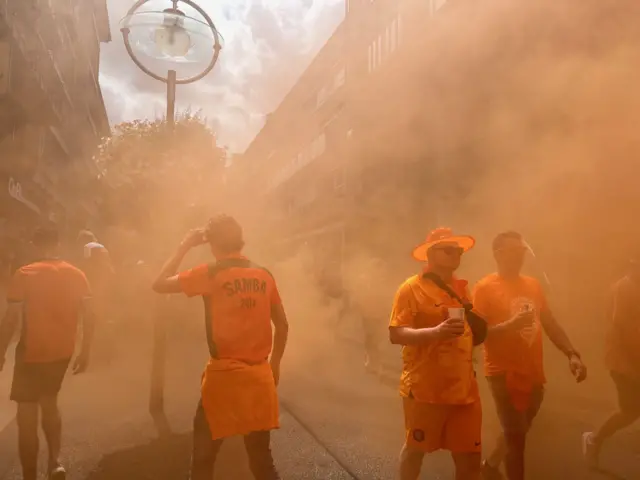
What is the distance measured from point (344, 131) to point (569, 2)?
6.92 meters

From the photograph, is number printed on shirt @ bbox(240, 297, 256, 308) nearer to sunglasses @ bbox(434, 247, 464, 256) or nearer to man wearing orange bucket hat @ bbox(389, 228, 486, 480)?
man wearing orange bucket hat @ bbox(389, 228, 486, 480)

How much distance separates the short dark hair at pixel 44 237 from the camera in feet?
8.59

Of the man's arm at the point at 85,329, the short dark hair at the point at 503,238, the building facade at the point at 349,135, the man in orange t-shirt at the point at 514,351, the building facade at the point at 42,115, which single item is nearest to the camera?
the man in orange t-shirt at the point at 514,351

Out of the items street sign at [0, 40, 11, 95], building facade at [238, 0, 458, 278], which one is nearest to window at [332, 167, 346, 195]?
building facade at [238, 0, 458, 278]

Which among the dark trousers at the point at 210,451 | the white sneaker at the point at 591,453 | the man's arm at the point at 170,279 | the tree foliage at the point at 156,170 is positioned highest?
the tree foliage at the point at 156,170

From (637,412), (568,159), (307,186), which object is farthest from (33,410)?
(307,186)

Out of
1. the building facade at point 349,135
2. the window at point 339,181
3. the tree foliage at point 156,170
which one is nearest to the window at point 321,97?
the building facade at point 349,135

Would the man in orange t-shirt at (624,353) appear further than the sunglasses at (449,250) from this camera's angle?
Yes

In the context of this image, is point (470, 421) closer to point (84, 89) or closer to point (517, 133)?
point (517, 133)

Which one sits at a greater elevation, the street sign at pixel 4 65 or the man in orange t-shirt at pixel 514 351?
the street sign at pixel 4 65

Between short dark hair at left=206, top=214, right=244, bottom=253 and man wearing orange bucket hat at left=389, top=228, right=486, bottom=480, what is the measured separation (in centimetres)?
62

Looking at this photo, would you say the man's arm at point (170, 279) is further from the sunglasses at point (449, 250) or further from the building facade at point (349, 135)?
the building facade at point (349, 135)

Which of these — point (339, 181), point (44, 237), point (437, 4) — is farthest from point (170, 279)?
point (339, 181)

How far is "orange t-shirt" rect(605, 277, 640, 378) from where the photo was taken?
2836 mm
